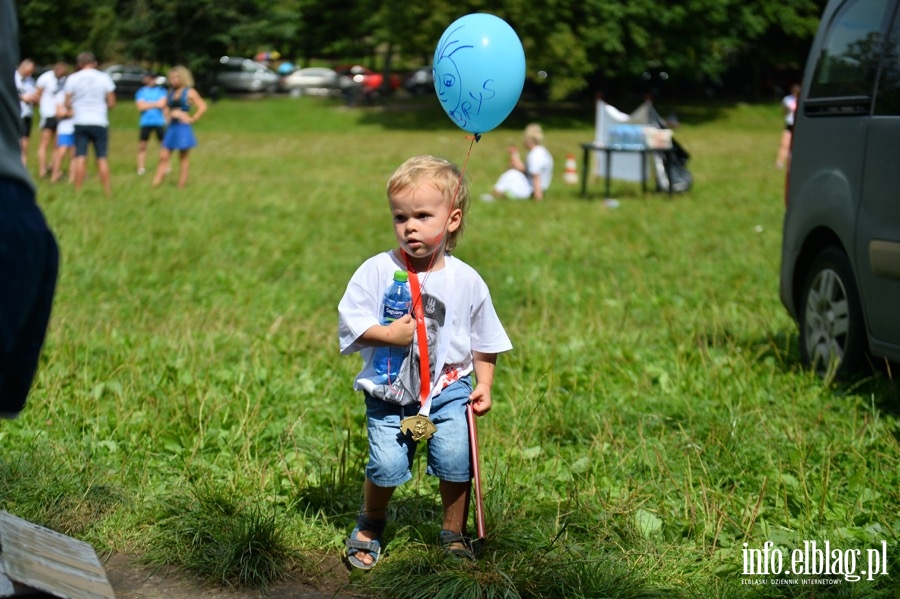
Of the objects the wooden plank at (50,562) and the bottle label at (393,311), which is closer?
the wooden plank at (50,562)

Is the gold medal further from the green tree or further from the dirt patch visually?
the green tree

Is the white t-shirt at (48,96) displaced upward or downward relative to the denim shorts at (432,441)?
downward

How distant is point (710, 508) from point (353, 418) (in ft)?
6.24

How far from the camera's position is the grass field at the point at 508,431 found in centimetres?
382

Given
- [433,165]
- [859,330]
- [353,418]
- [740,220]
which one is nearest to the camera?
[433,165]

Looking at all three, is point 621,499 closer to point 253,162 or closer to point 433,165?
point 433,165

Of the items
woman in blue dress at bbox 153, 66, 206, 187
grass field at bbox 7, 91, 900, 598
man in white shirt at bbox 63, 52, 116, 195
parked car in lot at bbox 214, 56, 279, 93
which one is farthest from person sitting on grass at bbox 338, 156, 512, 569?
parked car in lot at bbox 214, 56, 279, 93

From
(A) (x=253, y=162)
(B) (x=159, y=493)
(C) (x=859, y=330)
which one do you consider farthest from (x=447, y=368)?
(A) (x=253, y=162)

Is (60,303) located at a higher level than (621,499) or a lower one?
lower

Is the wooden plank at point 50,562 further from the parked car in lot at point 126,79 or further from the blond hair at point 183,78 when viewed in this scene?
the parked car in lot at point 126,79

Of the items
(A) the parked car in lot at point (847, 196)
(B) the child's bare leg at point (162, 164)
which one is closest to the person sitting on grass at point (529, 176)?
(B) the child's bare leg at point (162, 164)

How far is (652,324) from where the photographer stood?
7.85 m

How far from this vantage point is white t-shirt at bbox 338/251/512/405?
144 inches

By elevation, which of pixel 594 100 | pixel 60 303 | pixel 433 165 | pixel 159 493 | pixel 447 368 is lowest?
pixel 594 100
